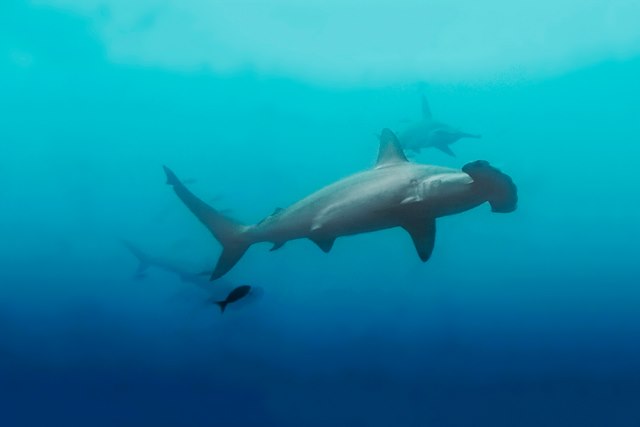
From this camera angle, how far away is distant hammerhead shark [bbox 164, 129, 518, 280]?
3.87 m

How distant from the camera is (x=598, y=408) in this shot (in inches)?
421

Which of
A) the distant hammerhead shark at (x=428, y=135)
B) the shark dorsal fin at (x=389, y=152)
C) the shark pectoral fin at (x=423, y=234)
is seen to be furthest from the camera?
the distant hammerhead shark at (x=428, y=135)

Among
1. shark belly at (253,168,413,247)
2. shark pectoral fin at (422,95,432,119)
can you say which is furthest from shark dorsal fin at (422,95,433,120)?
shark belly at (253,168,413,247)

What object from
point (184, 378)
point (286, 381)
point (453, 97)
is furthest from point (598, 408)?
point (453, 97)

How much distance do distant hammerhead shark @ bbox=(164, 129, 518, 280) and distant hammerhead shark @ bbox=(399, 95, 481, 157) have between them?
5.70m

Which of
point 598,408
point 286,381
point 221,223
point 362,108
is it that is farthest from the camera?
point 362,108

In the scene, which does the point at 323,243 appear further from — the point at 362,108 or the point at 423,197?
the point at 362,108

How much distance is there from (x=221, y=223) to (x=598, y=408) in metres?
9.01

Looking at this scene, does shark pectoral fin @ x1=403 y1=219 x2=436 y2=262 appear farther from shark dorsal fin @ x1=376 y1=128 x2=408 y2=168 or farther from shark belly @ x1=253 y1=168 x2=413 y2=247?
shark dorsal fin @ x1=376 y1=128 x2=408 y2=168

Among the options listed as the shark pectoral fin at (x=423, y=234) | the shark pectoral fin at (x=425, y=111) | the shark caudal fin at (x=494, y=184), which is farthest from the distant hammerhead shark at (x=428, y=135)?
the shark caudal fin at (x=494, y=184)

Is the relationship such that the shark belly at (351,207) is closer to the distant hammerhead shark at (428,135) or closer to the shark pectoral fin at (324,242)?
the shark pectoral fin at (324,242)

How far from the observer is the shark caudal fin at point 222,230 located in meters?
4.96

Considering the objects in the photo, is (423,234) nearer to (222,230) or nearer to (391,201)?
(391,201)

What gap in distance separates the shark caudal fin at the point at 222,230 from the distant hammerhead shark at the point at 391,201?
0.21 meters
